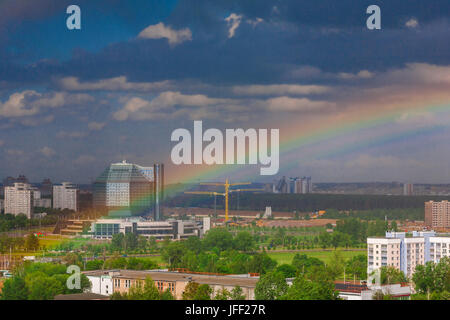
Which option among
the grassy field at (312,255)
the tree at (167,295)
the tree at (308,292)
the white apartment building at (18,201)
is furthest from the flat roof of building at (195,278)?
the white apartment building at (18,201)

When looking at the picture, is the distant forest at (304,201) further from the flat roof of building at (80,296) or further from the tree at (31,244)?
the flat roof of building at (80,296)

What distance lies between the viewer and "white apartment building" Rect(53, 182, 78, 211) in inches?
1778

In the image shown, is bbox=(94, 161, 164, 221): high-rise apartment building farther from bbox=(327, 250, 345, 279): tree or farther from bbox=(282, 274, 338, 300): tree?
bbox=(282, 274, 338, 300): tree

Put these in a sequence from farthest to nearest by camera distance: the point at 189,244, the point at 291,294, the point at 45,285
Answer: the point at 189,244
the point at 45,285
the point at 291,294

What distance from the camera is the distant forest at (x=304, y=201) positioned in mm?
49188

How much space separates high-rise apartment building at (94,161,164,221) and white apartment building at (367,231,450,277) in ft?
76.8

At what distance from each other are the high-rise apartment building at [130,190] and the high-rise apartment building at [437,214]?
44.7ft

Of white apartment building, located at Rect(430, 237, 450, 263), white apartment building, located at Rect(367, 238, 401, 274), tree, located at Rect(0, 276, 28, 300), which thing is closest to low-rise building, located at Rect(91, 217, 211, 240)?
white apartment building, located at Rect(430, 237, 450, 263)

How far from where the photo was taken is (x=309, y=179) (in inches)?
2023

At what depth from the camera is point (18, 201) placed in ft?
144

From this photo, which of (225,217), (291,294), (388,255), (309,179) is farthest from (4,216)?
(291,294)

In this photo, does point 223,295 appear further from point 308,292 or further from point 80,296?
point 80,296
